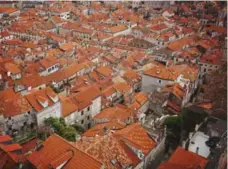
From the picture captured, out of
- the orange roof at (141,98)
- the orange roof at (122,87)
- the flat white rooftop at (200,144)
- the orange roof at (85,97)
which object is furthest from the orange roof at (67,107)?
the flat white rooftop at (200,144)

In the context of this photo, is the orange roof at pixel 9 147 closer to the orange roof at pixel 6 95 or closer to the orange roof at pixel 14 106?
the orange roof at pixel 14 106

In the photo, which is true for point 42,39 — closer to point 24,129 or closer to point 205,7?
point 24,129

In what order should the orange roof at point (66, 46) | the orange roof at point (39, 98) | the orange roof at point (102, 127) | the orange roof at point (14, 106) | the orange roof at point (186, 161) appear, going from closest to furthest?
the orange roof at point (186, 161) → the orange roof at point (102, 127) → the orange roof at point (14, 106) → the orange roof at point (39, 98) → the orange roof at point (66, 46)

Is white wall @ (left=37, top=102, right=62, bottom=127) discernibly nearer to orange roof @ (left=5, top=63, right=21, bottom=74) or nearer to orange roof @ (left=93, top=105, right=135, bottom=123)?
orange roof @ (left=93, top=105, right=135, bottom=123)

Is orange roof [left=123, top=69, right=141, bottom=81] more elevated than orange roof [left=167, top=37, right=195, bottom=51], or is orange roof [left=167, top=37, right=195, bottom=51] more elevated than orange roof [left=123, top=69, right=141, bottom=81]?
orange roof [left=123, top=69, right=141, bottom=81]

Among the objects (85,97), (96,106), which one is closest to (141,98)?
(96,106)

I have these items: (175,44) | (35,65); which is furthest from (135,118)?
(175,44)

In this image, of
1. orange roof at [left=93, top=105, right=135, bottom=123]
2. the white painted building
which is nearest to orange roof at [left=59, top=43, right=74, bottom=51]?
orange roof at [left=93, top=105, right=135, bottom=123]
